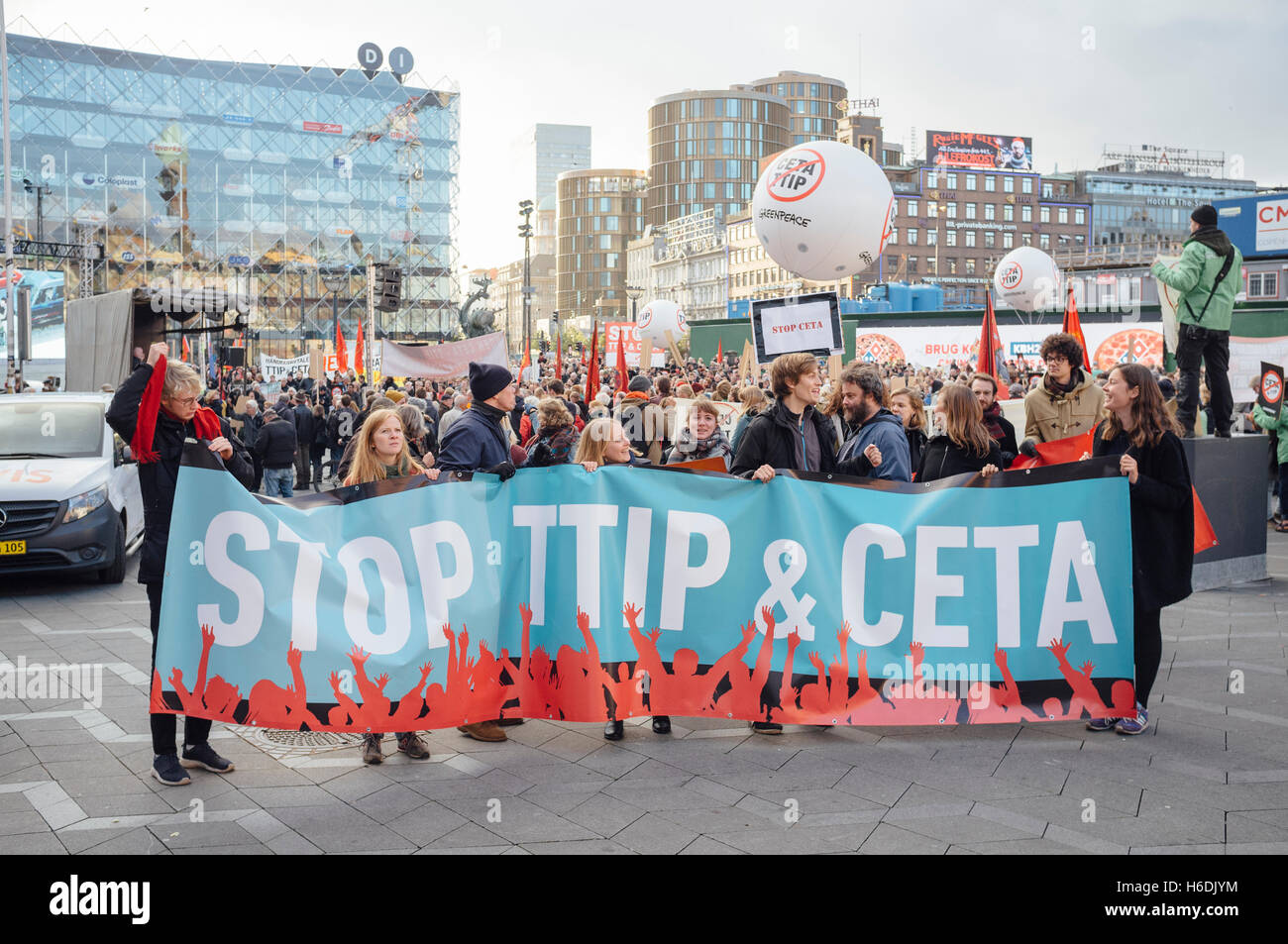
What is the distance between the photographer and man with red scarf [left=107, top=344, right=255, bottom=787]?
477 cm

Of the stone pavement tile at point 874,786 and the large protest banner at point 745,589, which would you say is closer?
the stone pavement tile at point 874,786

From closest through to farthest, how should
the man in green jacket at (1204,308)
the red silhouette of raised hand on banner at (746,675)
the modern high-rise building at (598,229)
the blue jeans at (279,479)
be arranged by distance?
the red silhouette of raised hand on banner at (746,675), the man in green jacket at (1204,308), the blue jeans at (279,479), the modern high-rise building at (598,229)

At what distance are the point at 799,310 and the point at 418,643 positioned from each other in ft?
16.0

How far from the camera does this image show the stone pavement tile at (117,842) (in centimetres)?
399

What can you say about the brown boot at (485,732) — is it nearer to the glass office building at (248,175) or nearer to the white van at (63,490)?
the white van at (63,490)

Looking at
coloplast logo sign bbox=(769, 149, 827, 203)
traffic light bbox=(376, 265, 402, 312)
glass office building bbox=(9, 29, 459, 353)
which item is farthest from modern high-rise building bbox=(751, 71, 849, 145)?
coloplast logo sign bbox=(769, 149, 827, 203)

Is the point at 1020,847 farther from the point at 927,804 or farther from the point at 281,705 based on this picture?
the point at 281,705

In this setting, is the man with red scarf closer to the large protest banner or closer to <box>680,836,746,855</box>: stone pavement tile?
the large protest banner

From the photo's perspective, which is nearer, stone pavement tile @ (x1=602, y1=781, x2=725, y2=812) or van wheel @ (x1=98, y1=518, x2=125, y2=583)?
stone pavement tile @ (x1=602, y1=781, x2=725, y2=812)

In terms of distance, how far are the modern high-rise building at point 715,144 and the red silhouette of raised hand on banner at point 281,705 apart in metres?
136

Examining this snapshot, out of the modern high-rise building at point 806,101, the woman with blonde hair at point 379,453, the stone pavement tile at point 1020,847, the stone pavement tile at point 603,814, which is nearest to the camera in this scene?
the stone pavement tile at point 1020,847

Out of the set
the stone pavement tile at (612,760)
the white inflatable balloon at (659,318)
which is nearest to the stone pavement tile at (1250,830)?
the stone pavement tile at (612,760)

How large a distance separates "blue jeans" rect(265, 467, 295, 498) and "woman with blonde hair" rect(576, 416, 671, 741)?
9942mm
